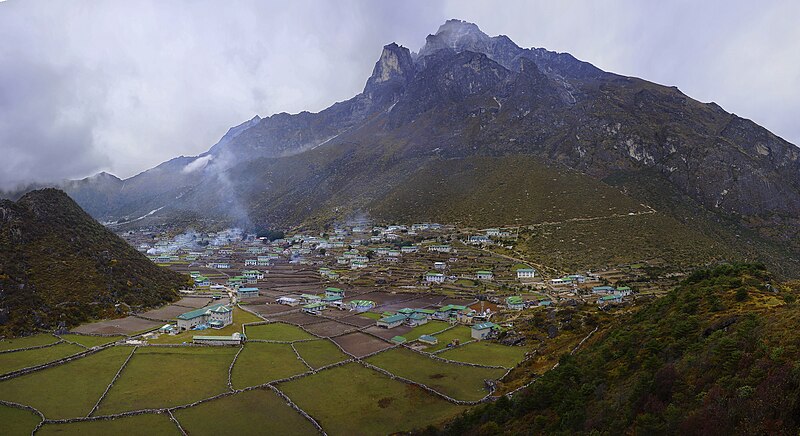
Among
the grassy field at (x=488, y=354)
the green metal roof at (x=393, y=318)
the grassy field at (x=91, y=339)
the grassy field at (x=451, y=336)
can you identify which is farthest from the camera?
the green metal roof at (x=393, y=318)

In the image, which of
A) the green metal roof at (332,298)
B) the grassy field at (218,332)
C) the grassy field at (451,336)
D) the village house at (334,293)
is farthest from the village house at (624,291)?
the grassy field at (218,332)

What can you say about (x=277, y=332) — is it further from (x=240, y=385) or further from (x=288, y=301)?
(x=288, y=301)

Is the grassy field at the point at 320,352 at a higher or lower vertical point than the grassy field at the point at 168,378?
lower

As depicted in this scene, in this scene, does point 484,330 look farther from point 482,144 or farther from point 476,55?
point 476,55

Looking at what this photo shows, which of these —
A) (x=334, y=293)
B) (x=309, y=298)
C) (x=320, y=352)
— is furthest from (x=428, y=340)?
(x=309, y=298)

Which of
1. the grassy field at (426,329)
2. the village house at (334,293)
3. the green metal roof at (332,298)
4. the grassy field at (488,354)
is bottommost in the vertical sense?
the grassy field at (488,354)

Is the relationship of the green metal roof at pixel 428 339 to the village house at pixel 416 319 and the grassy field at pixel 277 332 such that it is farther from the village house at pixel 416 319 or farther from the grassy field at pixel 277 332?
the grassy field at pixel 277 332

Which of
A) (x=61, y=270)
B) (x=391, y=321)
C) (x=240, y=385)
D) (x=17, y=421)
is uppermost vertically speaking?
(x=61, y=270)
